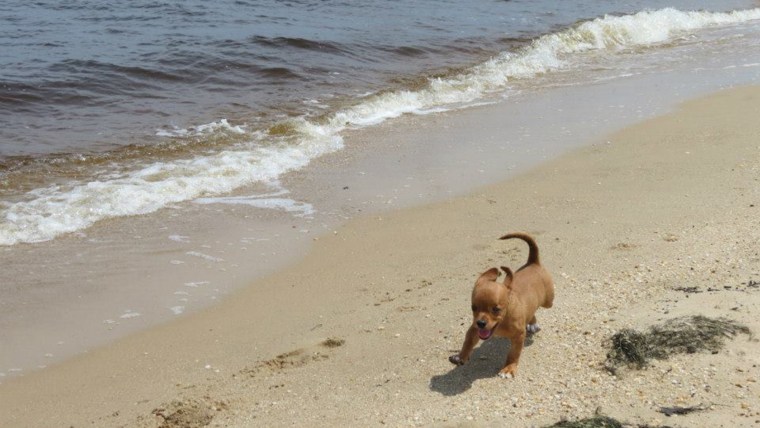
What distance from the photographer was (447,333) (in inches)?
195

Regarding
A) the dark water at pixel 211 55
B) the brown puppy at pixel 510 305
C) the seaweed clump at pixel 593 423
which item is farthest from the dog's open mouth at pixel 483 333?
the dark water at pixel 211 55

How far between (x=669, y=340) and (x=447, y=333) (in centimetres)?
125

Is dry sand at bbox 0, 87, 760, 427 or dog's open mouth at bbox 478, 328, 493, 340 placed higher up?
dog's open mouth at bbox 478, 328, 493, 340

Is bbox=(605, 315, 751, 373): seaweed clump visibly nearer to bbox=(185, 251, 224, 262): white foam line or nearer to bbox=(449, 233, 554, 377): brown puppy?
bbox=(449, 233, 554, 377): brown puppy

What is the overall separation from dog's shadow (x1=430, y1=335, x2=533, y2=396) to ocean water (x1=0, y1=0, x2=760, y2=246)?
3.17 m

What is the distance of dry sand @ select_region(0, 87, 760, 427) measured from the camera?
416 centimetres

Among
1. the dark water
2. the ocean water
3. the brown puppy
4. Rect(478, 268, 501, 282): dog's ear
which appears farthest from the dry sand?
the dark water

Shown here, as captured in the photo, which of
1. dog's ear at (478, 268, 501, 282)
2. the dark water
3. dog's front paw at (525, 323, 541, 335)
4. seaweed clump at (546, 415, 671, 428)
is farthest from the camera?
the dark water

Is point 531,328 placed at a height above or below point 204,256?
above

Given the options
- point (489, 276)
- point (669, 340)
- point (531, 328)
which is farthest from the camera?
point (531, 328)

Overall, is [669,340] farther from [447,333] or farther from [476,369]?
[447,333]

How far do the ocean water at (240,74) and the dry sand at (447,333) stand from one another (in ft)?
5.70

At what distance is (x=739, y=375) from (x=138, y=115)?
29.8 feet

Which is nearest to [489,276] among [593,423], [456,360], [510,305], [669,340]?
[510,305]
